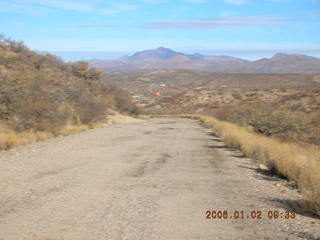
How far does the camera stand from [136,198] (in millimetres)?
9586

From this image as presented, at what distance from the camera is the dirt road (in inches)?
284

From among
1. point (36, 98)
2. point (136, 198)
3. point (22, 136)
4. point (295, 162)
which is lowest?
point (22, 136)

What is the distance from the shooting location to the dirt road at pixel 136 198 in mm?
7207

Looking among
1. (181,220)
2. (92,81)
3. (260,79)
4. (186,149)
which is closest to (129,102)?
(92,81)

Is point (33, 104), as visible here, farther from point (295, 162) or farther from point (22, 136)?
point (295, 162)

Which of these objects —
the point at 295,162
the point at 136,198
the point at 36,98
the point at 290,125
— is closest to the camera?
the point at 136,198

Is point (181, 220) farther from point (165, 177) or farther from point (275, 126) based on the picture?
point (275, 126)

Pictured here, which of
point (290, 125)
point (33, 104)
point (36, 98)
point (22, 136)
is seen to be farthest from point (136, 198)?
point (36, 98)

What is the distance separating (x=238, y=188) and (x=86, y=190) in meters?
3.77

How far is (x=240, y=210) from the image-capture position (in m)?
8.73

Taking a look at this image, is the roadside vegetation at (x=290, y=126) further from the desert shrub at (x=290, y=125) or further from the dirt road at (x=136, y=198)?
the dirt road at (x=136, y=198)

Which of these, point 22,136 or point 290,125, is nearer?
point 290,125

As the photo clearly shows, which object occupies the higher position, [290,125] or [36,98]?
[36,98]

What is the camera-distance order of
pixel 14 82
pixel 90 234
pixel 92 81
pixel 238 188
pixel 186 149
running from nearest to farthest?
pixel 90 234 → pixel 238 188 → pixel 186 149 → pixel 14 82 → pixel 92 81
